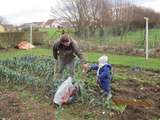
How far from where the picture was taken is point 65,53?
30.5ft

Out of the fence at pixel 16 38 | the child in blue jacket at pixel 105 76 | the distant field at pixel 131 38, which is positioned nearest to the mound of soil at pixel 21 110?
the child in blue jacket at pixel 105 76

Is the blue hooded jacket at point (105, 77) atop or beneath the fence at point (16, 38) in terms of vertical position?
beneath

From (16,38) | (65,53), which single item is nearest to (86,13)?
(16,38)

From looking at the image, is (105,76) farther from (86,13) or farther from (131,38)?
(86,13)

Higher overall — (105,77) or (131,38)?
(131,38)

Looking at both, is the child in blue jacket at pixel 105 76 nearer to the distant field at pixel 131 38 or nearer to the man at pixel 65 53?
the man at pixel 65 53

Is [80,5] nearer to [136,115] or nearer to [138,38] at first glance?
[138,38]

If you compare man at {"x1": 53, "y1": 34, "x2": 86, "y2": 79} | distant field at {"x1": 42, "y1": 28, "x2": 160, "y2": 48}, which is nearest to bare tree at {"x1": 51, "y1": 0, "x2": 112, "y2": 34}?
distant field at {"x1": 42, "y1": 28, "x2": 160, "y2": 48}

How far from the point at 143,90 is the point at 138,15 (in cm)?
1692

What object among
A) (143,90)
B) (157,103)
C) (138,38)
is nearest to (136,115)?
(157,103)

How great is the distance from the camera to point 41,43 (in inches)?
985

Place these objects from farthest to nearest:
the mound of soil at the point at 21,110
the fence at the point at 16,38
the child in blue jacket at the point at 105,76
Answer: the fence at the point at 16,38 < the child in blue jacket at the point at 105,76 < the mound of soil at the point at 21,110

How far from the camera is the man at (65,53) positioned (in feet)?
29.0

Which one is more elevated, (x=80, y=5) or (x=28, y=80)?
(x=80, y=5)
